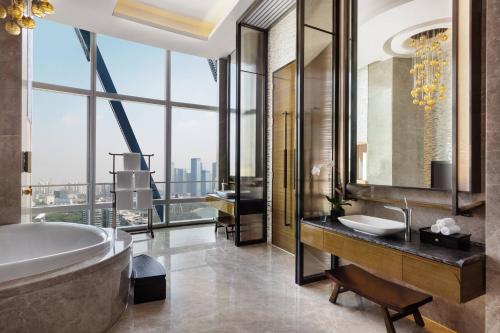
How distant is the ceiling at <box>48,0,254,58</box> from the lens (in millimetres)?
3858

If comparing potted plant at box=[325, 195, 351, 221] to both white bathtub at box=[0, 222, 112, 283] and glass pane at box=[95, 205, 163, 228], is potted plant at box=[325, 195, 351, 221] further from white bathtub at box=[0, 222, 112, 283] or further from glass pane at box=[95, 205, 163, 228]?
glass pane at box=[95, 205, 163, 228]

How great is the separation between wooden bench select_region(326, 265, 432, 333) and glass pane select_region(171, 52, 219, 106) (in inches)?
177

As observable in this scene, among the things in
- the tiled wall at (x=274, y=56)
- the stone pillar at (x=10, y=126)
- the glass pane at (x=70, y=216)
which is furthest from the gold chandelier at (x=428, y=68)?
the glass pane at (x=70, y=216)

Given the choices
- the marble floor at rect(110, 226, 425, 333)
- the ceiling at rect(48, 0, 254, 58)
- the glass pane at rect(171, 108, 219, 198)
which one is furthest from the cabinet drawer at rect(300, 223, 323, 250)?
the glass pane at rect(171, 108, 219, 198)

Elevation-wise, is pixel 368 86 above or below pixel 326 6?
below

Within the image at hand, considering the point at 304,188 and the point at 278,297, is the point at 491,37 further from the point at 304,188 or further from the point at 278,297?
the point at 278,297

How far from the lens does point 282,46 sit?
4246 mm

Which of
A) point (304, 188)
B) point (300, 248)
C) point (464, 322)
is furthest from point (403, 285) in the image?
point (304, 188)

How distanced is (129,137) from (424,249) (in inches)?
198

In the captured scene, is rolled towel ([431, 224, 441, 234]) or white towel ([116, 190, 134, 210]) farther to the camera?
white towel ([116, 190, 134, 210])

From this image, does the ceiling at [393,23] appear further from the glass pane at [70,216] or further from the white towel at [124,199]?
the glass pane at [70,216]

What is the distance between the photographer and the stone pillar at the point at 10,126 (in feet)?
9.78

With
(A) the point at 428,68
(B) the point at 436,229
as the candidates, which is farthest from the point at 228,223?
(A) the point at 428,68

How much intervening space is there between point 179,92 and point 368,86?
4.02 metres
